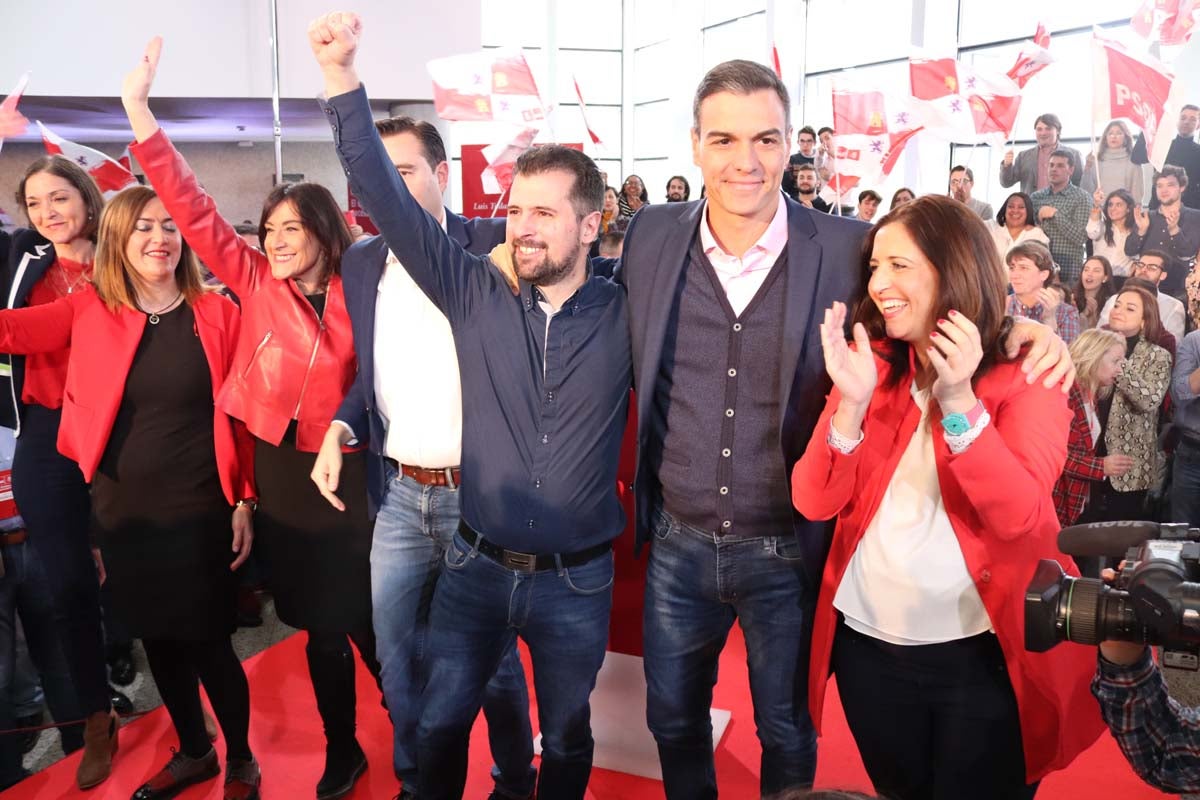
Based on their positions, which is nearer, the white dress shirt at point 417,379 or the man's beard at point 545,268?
the man's beard at point 545,268

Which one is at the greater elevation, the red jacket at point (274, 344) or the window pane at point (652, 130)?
the window pane at point (652, 130)

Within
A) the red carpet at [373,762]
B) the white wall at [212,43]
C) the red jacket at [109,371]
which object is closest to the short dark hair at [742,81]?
the red jacket at [109,371]

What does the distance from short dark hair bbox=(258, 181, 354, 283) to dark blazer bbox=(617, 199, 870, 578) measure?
0.87m

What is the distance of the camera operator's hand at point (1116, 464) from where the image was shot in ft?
14.3

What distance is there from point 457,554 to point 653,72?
1413 cm

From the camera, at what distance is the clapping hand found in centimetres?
160

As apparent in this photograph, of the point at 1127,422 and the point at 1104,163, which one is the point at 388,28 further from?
the point at 1127,422

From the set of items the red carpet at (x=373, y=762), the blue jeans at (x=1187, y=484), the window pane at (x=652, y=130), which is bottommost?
the red carpet at (x=373, y=762)

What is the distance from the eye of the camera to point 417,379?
2367mm

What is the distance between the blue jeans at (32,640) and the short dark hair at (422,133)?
5.90 feet

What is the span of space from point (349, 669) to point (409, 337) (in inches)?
39.6

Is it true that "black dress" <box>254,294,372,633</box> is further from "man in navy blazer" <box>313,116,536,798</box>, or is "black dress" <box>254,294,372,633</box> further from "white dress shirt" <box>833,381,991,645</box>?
"white dress shirt" <box>833,381,991,645</box>

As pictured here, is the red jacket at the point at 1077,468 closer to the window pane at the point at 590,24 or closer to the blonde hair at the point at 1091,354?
the blonde hair at the point at 1091,354

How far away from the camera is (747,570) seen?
208 centimetres
